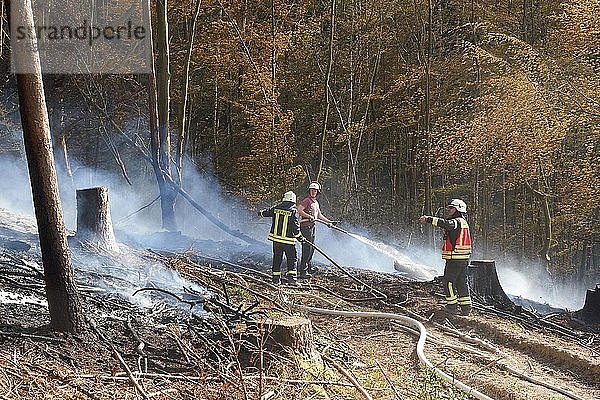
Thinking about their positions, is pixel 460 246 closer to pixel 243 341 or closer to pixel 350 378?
pixel 350 378

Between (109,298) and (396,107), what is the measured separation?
55.0 ft

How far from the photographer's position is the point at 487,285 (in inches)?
422

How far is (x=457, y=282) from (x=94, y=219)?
499 centimetres

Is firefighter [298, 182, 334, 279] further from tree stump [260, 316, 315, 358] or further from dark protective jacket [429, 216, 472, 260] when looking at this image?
tree stump [260, 316, 315, 358]

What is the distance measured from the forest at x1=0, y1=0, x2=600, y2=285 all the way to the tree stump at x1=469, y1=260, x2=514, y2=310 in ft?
24.0

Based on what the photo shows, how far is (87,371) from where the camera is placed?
5.25 metres

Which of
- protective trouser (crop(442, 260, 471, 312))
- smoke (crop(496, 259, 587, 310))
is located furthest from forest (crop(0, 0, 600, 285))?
protective trouser (crop(442, 260, 471, 312))

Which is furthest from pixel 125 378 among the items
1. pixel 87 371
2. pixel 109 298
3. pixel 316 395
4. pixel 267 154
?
pixel 267 154

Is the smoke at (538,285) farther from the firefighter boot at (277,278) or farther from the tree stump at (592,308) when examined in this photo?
the firefighter boot at (277,278)

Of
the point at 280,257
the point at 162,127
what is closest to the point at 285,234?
the point at 280,257

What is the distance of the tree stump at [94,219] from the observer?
9445 millimetres

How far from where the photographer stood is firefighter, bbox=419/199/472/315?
9.57m

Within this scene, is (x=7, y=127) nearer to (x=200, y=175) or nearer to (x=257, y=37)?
(x=200, y=175)

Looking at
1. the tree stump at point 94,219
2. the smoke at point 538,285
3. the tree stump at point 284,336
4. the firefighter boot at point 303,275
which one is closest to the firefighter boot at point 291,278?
the firefighter boot at point 303,275
